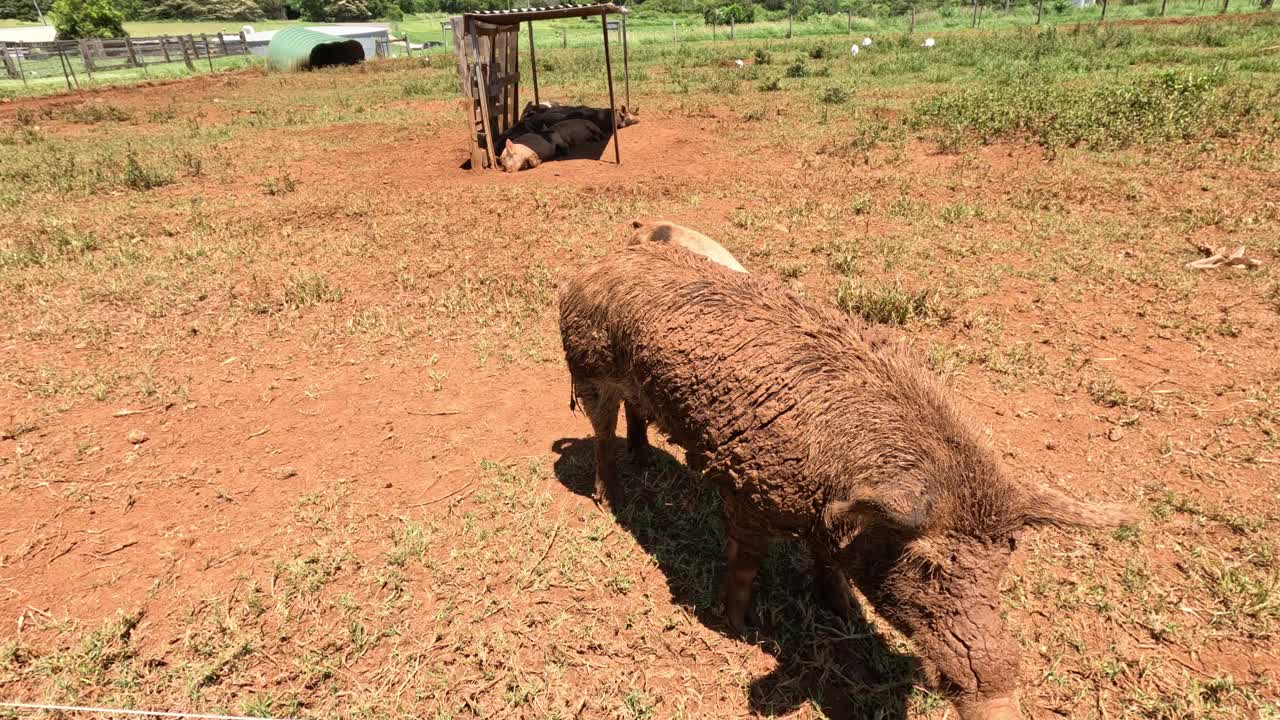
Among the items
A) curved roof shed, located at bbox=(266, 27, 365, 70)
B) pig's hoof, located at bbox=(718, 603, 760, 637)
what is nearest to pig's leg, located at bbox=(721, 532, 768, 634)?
A: pig's hoof, located at bbox=(718, 603, 760, 637)

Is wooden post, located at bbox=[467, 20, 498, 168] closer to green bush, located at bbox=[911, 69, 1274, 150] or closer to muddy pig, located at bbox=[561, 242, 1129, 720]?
green bush, located at bbox=[911, 69, 1274, 150]

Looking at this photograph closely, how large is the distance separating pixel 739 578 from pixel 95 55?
148ft

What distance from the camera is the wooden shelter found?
1031cm

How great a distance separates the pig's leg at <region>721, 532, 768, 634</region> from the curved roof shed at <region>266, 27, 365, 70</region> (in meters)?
35.1

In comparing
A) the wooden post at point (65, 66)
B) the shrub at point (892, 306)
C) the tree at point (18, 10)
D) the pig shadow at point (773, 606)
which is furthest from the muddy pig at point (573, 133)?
the tree at point (18, 10)

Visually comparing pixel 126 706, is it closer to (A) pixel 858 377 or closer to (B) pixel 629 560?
(B) pixel 629 560

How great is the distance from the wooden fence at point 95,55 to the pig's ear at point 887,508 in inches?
1428

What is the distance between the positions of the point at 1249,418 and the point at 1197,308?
181cm

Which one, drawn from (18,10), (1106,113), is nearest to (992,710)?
(1106,113)

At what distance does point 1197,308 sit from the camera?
5656 mm

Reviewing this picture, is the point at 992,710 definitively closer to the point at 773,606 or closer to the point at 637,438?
the point at 773,606

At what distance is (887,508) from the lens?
2105 mm

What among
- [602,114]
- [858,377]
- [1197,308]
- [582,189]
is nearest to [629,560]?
[858,377]

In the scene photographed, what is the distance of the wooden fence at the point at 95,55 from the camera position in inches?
1130
